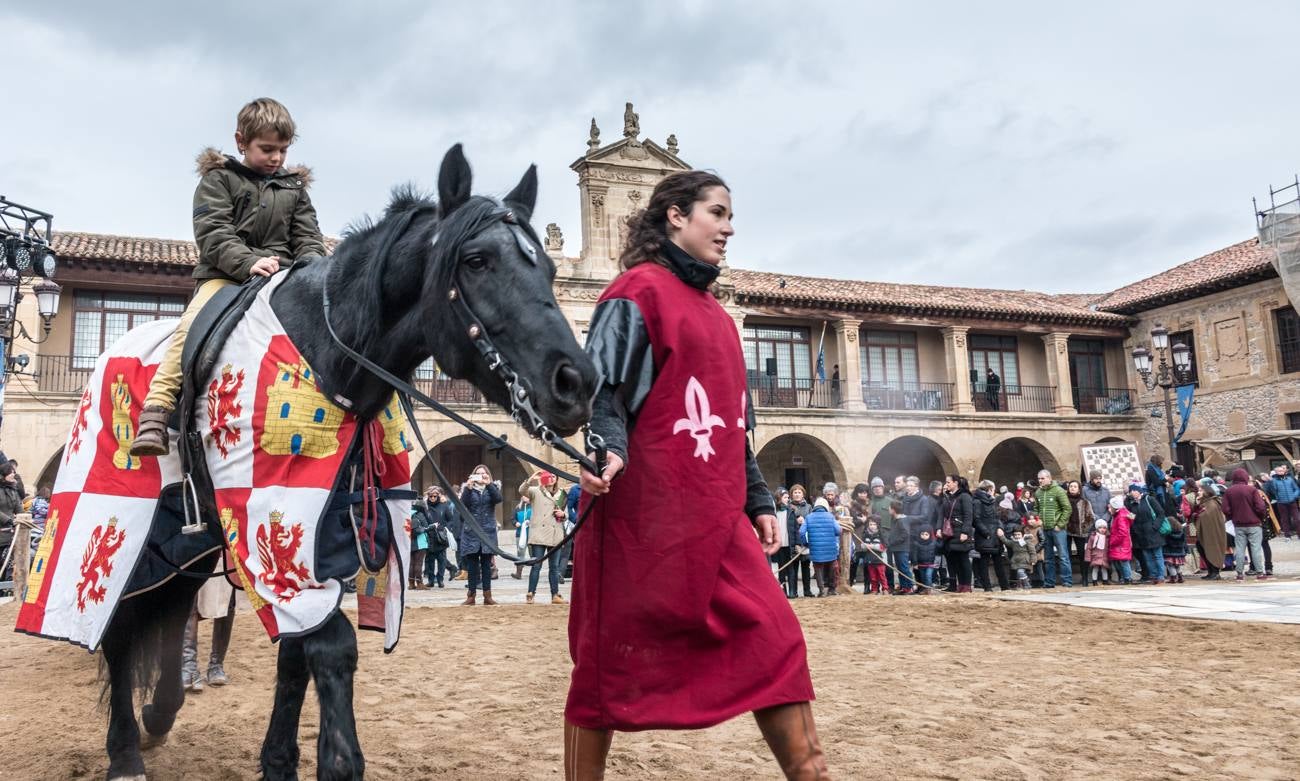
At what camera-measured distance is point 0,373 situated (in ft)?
39.3

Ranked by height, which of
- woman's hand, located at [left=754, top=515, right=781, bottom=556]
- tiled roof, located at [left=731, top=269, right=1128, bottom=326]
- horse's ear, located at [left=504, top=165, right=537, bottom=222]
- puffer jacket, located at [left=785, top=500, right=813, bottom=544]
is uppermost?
tiled roof, located at [left=731, top=269, right=1128, bottom=326]

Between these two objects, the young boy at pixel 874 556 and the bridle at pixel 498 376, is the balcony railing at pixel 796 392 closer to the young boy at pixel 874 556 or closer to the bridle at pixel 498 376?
the young boy at pixel 874 556

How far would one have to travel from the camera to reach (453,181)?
255cm

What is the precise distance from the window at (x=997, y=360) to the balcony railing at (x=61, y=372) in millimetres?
25687

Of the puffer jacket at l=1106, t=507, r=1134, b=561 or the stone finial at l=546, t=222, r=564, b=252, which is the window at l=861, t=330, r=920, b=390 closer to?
the stone finial at l=546, t=222, r=564, b=252

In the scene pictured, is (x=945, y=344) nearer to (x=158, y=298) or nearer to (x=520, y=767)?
(x=158, y=298)

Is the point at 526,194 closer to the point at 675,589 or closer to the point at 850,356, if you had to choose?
the point at 675,589

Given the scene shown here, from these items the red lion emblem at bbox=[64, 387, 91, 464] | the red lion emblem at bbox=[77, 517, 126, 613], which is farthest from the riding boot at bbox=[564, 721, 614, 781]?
the red lion emblem at bbox=[64, 387, 91, 464]

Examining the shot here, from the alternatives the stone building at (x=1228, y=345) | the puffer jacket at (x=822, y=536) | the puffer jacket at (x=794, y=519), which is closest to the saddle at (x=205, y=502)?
the puffer jacket at (x=822, y=536)

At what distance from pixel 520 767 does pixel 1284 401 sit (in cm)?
2987

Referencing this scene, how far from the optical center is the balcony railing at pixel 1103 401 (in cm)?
3100

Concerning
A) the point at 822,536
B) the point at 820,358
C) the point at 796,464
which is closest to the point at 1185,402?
the point at 820,358

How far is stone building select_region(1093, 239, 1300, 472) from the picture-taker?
1045 inches

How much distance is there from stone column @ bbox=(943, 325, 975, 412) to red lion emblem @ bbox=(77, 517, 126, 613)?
28.0 m
